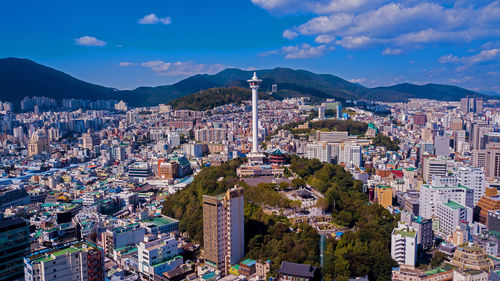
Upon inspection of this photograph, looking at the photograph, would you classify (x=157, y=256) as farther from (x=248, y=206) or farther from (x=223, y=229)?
(x=248, y=206)

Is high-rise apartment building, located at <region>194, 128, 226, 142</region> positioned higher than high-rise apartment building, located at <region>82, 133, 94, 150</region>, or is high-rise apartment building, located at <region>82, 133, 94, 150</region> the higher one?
high-rise apartment building, located at <region>194, 128, 226, 142</region>

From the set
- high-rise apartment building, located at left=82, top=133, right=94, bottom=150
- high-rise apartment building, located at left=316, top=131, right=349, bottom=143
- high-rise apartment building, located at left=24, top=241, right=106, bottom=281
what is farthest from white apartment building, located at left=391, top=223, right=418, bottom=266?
high-rise apartment building, located at left=82, top=133, right=94, bottom=150

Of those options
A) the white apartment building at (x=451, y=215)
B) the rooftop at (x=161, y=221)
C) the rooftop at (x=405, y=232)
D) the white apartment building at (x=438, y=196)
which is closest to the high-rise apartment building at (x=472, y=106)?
the white apartment building at (x=438, y=196)

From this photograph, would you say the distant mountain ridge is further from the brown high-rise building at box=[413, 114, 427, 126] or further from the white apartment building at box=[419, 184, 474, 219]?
the white apartment building at box=[419, 184, 474, 219]

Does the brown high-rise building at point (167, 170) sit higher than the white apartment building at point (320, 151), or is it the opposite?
the white apartment building at point (320, 151)

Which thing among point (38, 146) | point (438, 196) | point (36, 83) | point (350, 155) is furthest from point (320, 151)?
point (36, 83)

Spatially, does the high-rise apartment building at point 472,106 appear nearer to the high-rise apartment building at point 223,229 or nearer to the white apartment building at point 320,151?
the white apartment building at point 320,151

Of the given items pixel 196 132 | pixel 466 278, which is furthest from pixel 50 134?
pixel 466 278
